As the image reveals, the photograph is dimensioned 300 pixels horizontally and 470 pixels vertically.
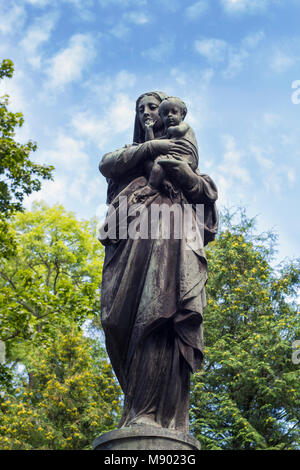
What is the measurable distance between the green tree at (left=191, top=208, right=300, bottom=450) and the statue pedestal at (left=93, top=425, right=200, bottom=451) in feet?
38.3

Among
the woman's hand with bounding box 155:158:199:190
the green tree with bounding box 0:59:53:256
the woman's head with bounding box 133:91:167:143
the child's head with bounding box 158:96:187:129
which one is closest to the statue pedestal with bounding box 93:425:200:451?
the woman's hand with bounding box 155:158:199:190

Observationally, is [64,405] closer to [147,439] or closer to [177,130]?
[177,130]

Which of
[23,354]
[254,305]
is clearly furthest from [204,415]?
[23,354]

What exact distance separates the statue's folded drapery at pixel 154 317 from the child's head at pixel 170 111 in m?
0.79

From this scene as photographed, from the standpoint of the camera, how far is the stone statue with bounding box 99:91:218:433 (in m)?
4.59

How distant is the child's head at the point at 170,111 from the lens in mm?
5633

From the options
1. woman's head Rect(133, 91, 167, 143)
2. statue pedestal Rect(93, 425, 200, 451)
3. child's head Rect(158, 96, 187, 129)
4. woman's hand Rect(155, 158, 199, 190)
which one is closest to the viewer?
statue pedestal Rect(93, 425, 200, 451)

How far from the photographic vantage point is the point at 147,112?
19.4ft

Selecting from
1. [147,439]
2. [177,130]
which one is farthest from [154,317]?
[177,130]

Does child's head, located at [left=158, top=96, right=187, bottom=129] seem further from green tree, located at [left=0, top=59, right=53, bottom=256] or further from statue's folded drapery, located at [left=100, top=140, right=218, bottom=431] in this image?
green tree, located at [left=0, top=59, right=53, bottom=256]

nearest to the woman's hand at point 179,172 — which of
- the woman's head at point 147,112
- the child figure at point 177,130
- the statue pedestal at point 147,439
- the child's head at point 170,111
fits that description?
the child figure at point 177,130

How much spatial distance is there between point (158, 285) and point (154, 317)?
298 millimetres
